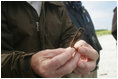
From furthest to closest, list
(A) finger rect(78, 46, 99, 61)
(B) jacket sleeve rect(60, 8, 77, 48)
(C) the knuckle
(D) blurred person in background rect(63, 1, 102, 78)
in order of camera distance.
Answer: (D) blurred person in background rect(63, 1, 102, 78) → (B) jacket sleeve rect(60, 8, 77, 48) → (A) finger rect(78, 46, 99, 61) → (C) the knuckle

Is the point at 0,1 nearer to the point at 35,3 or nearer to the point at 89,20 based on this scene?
the point at 35,3

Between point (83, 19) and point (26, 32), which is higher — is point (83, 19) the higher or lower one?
the lower one

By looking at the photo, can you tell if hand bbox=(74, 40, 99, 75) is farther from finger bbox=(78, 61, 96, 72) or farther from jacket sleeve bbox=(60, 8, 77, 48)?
jacket sleeve bbox=(60, 8, 77, 48)

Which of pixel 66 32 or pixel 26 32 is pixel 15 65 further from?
pixel 66 32

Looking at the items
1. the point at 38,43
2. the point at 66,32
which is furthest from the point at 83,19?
the point at 38,43

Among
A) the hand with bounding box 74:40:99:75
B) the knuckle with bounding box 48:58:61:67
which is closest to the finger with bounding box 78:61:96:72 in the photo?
the hand with bounding box 74:40:99:75

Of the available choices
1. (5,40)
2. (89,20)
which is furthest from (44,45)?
(89,20)
